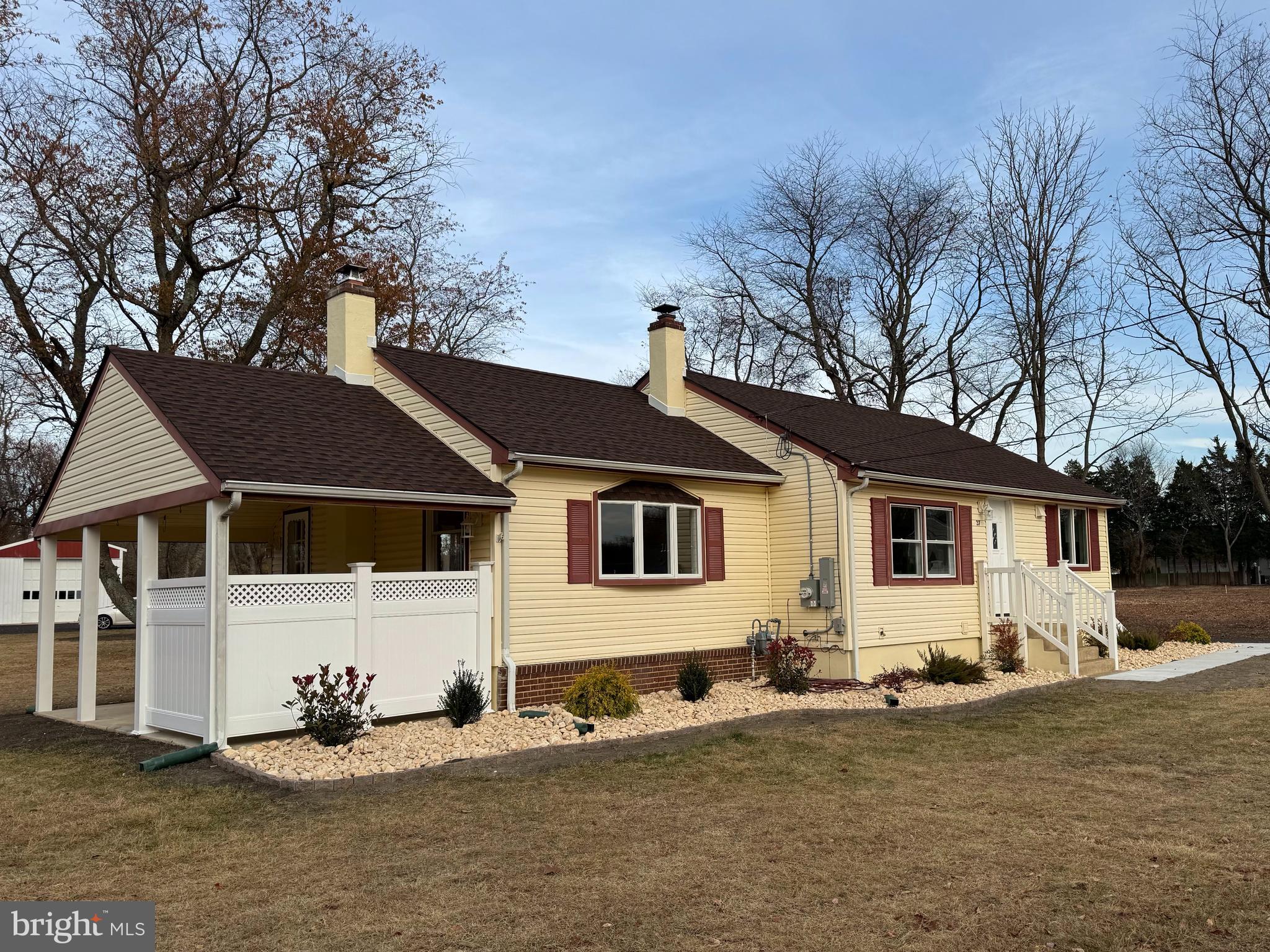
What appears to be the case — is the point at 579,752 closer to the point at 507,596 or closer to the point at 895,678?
the point at 507,596

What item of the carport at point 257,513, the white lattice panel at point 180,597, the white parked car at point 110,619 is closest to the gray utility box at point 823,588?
the carport at point 257,513

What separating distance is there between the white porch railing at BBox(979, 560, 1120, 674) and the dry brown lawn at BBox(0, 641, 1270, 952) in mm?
5392

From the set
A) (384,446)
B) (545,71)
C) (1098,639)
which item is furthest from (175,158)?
(1098,639)

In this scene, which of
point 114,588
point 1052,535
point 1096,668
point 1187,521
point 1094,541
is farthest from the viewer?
point 1187,521

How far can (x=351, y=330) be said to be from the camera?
14758 mm

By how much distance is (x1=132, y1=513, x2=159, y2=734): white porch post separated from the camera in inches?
428

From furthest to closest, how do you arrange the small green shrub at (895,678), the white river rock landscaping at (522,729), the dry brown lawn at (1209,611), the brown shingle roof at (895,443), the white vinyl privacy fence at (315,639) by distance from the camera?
the dry brown lawn at (1209,611) < the brown shingle roof at (895,443) < the small green shrub at (895,678) < the white vinyl privacy fence at (315,639) < the white river rock landscaping at (522,729)

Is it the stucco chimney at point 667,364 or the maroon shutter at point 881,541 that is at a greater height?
the stucco chimney at point 667,364

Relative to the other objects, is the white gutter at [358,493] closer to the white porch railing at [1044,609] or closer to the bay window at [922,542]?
the bay window at [922,542]

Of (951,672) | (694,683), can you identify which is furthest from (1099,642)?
(694,683)

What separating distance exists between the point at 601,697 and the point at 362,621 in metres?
2.83

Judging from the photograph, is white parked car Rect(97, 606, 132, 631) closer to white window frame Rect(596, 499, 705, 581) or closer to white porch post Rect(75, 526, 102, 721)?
white porch post Rect(75, 526, 102, 721)

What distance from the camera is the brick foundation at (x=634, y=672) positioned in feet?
39.4

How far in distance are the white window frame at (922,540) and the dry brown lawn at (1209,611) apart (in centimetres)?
902
